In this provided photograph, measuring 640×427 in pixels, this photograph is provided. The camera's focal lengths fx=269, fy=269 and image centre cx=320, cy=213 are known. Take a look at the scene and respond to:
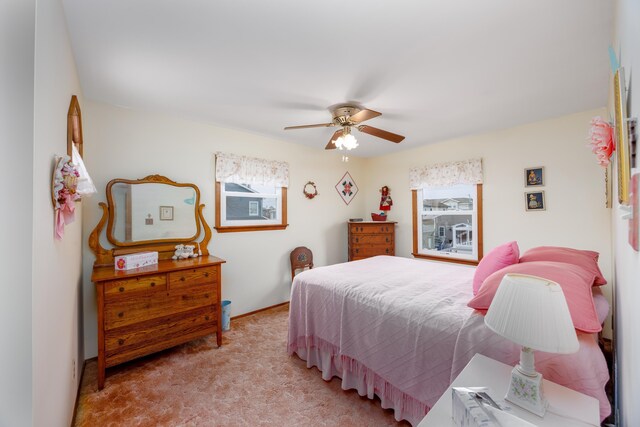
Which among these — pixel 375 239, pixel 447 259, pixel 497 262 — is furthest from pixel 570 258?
pixel 375 239

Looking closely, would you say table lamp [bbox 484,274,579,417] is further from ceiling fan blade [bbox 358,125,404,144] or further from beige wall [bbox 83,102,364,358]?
beige wall [bbox 83,102,364,358]

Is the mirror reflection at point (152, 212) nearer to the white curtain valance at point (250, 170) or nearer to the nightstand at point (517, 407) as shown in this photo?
the white curtain valance at point (250, 170)

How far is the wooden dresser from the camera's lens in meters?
4.24

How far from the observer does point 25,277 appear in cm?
88

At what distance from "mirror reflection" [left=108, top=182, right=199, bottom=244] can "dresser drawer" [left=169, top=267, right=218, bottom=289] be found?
1.88 feet

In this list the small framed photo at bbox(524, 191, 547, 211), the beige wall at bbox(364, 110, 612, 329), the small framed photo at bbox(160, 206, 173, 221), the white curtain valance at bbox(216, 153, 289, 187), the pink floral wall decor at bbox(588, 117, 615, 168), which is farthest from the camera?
the white curtain valance at bbox(216, 153, 289, 187)

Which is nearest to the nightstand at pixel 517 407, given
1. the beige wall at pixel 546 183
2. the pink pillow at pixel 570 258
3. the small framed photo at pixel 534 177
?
the pink pillow at pixel 570 258

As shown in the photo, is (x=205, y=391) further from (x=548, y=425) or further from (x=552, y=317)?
(x=552, y=317)

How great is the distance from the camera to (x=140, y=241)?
8.78ft

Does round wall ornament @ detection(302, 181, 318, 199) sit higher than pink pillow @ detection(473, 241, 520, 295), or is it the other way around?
round wall ornament @ detection(302, 181, 318, 199)

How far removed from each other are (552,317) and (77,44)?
109 inches

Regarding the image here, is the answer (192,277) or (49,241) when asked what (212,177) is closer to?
(192,277)

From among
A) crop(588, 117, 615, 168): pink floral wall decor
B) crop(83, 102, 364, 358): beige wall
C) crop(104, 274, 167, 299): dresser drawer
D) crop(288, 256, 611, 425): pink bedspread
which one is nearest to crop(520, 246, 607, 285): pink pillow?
crop(288, 256, 611, 425): pink bedspread

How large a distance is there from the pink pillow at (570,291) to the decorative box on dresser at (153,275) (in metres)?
2.27
